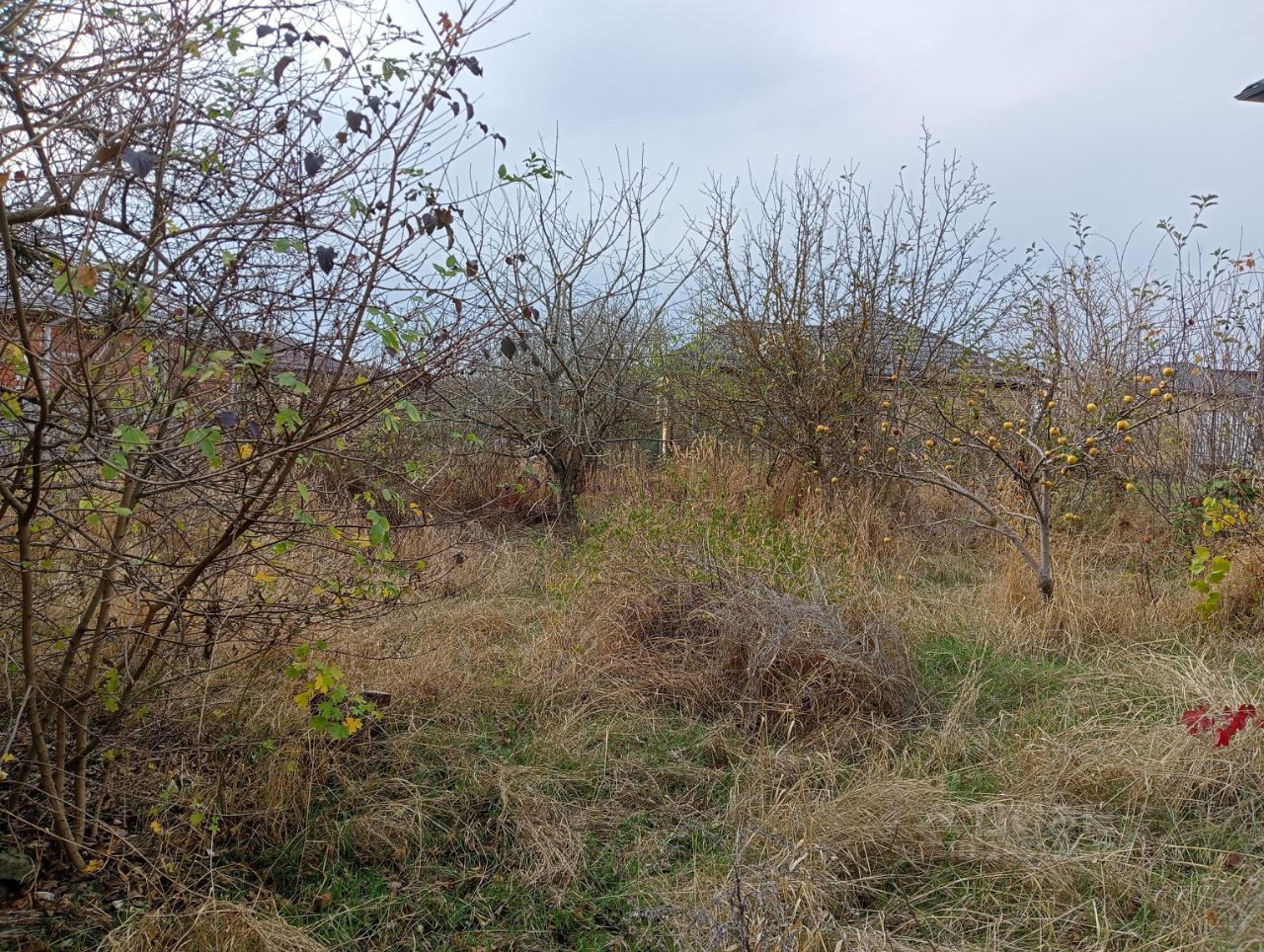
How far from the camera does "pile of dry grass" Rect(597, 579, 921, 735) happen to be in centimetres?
358

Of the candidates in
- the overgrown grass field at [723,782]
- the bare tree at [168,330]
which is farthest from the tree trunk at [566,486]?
the bare tree at [168,330]

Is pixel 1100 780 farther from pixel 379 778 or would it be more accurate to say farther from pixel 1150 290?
pixel 1150 290

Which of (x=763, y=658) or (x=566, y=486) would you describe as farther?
(x=566, y=486)

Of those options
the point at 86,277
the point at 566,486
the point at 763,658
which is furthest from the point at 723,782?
the point at 566,486

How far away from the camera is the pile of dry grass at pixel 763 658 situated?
3.58 metres

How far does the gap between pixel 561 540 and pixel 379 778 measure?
4225mm

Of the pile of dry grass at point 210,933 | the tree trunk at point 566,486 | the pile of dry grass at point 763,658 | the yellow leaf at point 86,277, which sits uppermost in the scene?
the yellow leaf at point 86,277

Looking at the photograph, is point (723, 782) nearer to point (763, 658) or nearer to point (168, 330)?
point (763, 658)

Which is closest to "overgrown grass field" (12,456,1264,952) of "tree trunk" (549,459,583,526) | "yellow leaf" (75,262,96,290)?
"yellow leaf" (75,262,96,290)

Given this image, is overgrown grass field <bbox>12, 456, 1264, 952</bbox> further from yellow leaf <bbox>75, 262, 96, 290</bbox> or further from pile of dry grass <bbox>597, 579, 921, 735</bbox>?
yellow leaf <bbox>75, 262, 96, 290</bbox>

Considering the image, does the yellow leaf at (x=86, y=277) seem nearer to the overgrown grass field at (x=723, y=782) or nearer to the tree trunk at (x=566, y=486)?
the overgrown grass field at (x=723, y=782)

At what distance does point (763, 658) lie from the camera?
145 inches

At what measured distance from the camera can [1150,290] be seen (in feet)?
22.1

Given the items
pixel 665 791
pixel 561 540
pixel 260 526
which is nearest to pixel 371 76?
pixel 260 526
